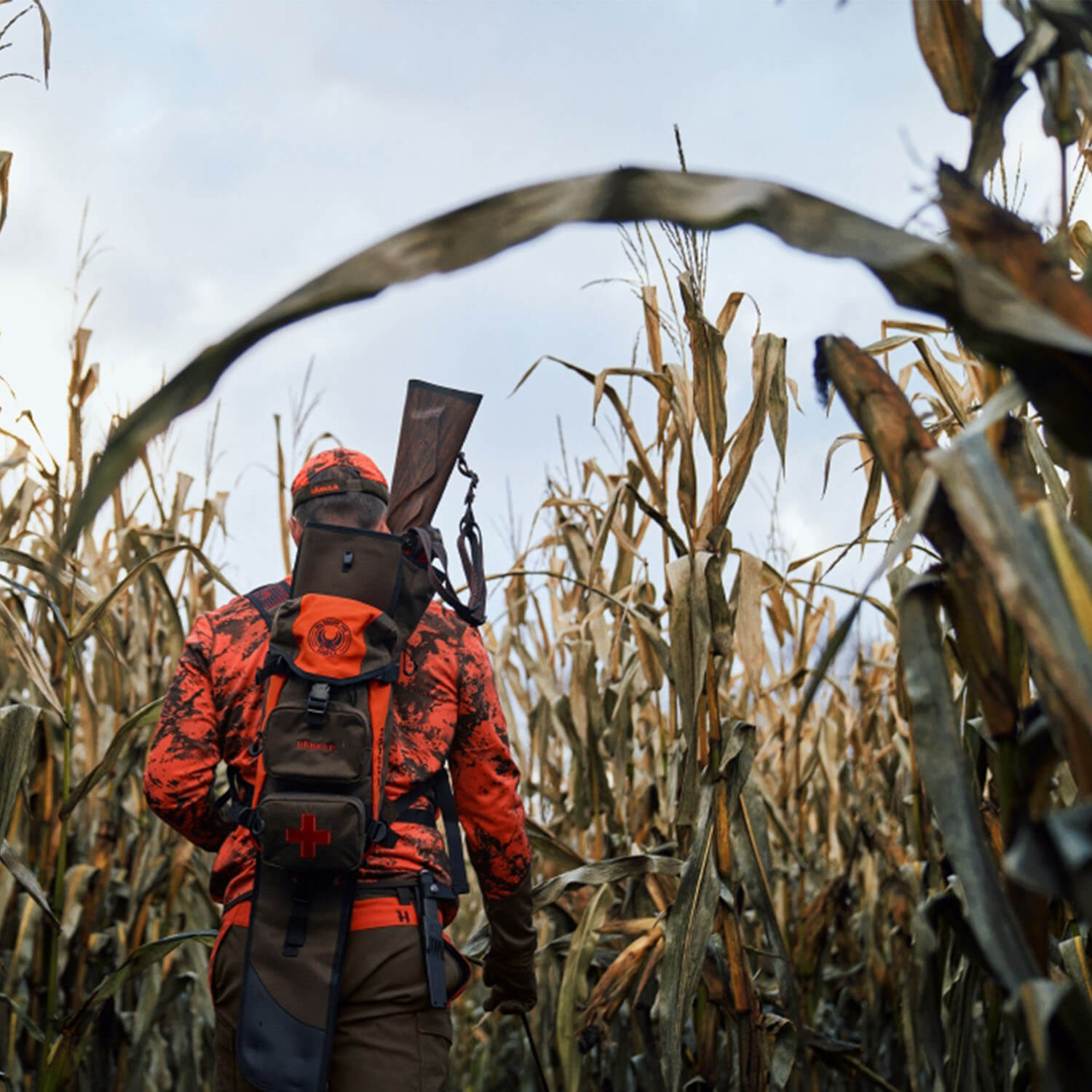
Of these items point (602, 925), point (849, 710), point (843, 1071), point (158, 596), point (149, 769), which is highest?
point (158, 596)

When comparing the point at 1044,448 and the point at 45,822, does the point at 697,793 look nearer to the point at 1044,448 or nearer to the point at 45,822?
the point at 1044,448

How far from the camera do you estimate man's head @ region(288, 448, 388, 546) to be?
2.01 meters

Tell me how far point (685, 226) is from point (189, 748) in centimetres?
150

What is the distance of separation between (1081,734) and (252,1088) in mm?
1494

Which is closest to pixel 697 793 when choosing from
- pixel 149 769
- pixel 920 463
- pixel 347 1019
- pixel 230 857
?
pixel 347 1019

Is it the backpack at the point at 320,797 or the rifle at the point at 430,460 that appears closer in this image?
the backpack at the point at 320,797

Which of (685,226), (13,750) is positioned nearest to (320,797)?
(13,750)

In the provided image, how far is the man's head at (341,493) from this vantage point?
2010 millimetres

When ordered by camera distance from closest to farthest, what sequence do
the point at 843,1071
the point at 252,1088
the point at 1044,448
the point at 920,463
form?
the point at 920,463 → the point at 1044,448 → the point at 252,1088 → the point at 843,1071

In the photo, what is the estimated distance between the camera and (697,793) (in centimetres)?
189

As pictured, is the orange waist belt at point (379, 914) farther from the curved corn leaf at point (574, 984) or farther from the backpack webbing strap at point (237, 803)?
the curved corn leaf at point (574, 984)

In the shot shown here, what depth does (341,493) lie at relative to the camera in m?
2.02

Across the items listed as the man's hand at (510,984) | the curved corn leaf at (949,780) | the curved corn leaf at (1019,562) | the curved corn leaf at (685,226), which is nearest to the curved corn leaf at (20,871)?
the man's hand at (510,984)

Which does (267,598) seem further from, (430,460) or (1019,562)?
(1019,562)
